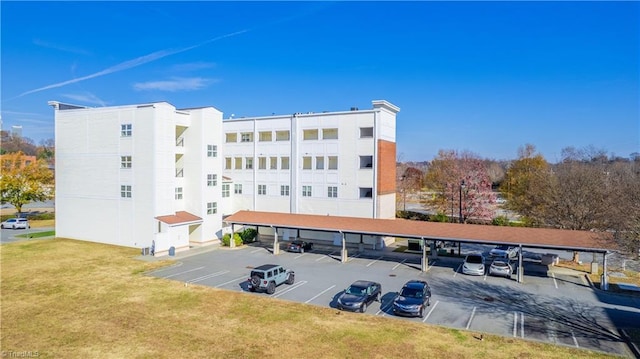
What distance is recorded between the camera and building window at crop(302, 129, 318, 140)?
1770 inches

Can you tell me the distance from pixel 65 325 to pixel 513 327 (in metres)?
23.0

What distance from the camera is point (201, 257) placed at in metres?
36.0

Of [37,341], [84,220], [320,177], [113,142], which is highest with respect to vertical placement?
[113,142]

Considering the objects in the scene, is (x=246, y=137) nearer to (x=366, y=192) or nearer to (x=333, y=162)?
(x=333, y=162)

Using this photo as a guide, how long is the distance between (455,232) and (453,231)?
29 cm

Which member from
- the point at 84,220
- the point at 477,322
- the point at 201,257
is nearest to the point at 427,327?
the point at 477,322

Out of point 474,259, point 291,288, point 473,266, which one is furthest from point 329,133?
point 291,288

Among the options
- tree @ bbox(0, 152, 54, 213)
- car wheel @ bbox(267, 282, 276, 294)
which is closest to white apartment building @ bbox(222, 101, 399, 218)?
car wheel @ bbox(267, 282, 276, 294)

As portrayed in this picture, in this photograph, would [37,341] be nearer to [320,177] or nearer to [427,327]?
[427,327]

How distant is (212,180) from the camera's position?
4228cm

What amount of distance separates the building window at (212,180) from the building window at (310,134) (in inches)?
440

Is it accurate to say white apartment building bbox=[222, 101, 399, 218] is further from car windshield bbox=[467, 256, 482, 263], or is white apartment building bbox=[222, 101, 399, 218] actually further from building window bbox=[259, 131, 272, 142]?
car windshield bbox=[467, 256, 482, 263]

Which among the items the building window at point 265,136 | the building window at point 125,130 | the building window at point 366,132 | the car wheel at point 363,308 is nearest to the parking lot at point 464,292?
the car wheel at point 363,308

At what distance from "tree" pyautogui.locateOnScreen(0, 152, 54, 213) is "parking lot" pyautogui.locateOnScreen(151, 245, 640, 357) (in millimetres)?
36402
